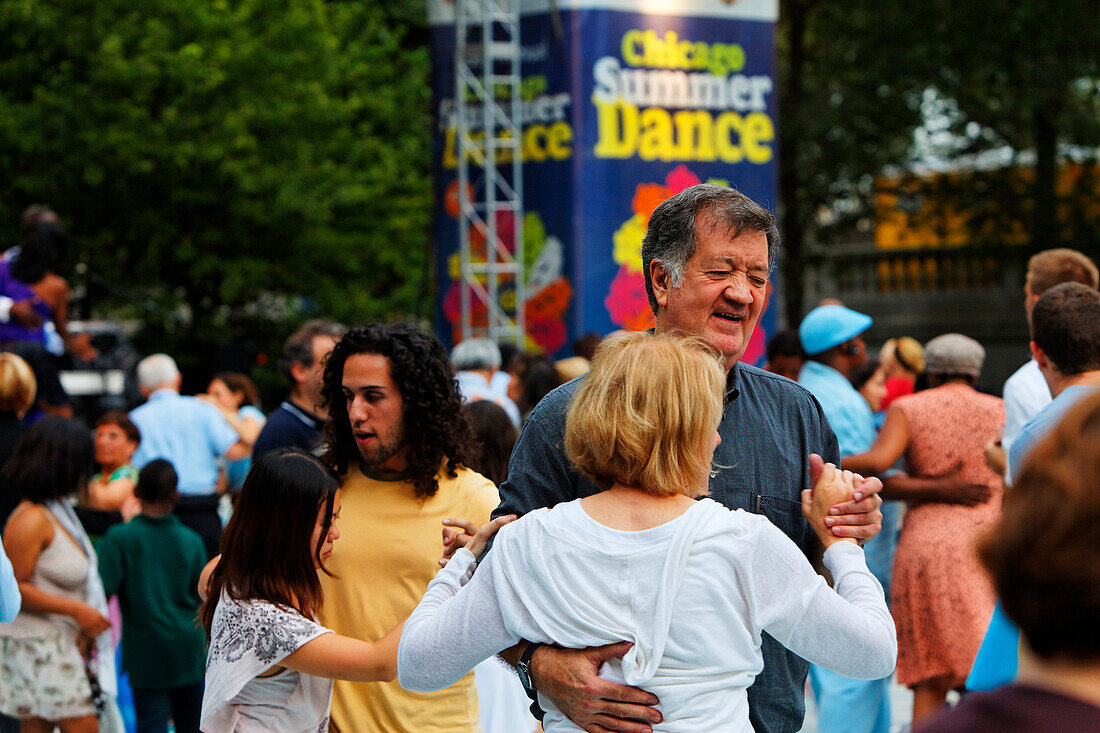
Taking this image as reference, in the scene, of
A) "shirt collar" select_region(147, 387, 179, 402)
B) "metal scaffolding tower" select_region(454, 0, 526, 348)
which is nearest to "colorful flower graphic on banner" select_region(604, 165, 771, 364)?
"metal scaffolding tower" select_region(454, 0, 526, 348)

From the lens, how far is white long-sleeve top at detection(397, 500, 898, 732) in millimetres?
1999

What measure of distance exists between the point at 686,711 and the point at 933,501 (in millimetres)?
3781

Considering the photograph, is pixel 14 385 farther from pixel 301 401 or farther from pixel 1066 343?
pixel 1066 343

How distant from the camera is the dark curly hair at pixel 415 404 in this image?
3557 mm

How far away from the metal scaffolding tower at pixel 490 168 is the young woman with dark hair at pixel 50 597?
8.07 meters

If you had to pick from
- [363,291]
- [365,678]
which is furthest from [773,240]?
[363,291]

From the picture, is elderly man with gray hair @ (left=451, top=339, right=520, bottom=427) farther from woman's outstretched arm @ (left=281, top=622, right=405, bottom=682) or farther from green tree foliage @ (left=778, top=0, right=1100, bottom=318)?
green tree foliage @ (left=778, top=0, right=1100, bottom=318)

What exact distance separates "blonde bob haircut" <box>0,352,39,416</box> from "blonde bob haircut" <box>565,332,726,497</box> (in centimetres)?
461

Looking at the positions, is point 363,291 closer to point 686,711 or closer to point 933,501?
point 933,501

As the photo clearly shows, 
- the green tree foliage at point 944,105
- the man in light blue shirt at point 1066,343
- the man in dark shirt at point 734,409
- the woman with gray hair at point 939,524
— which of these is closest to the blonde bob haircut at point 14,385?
the woman with gray hair at point 939,524

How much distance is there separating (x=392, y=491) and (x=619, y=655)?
1616mm

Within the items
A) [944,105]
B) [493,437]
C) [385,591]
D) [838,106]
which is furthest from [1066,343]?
[944,105]

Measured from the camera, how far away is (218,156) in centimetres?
1802

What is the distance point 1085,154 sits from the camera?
21.1 meters
